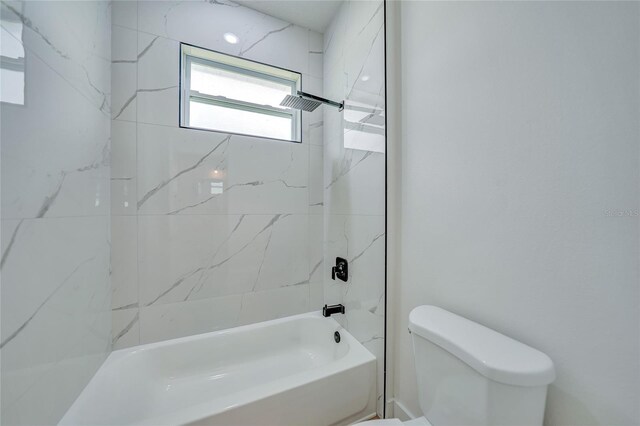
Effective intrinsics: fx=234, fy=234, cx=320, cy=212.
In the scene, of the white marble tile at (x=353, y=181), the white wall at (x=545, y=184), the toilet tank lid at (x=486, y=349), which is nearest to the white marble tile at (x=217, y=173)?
the white marble tile at (x=353, y=181)

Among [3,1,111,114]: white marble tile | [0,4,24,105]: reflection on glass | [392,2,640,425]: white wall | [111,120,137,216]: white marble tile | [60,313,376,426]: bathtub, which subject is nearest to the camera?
[392,2,640,425]: white wall

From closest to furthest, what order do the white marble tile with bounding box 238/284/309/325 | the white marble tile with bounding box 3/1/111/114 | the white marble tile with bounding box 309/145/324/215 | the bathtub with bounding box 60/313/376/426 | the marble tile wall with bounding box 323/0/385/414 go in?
the white marble tile with bounding box 3/1/111/114
the bathtub with bounding box 60/313/376/426
the marble tile wall with bounding box 323/0/385/414
the white marble tile with bounding box 238/284/309/325
the white marble tile with bounding box 309/145/324/215

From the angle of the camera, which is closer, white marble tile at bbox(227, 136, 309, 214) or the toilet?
the toilet

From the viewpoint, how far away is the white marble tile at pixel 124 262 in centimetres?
140

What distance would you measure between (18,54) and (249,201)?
115 cm

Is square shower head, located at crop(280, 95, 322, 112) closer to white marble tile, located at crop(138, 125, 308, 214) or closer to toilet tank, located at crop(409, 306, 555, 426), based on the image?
white marble tile, located at crop(138, 125, 308, 214)

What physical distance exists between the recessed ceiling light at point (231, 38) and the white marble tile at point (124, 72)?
1.75ft

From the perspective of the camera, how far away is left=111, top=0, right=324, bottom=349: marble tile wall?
142cm

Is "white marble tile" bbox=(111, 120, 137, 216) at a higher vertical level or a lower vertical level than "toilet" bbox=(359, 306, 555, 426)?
higher

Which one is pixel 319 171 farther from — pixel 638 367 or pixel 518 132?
pixel 638 367

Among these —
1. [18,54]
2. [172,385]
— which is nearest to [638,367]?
[18,54]

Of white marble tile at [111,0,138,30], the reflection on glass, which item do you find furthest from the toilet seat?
white marble tile at [111,0,138,30]

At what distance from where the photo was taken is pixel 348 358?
4.21 feet

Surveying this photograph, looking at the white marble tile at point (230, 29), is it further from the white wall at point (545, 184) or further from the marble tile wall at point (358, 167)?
the white wall at point (545, 184)
